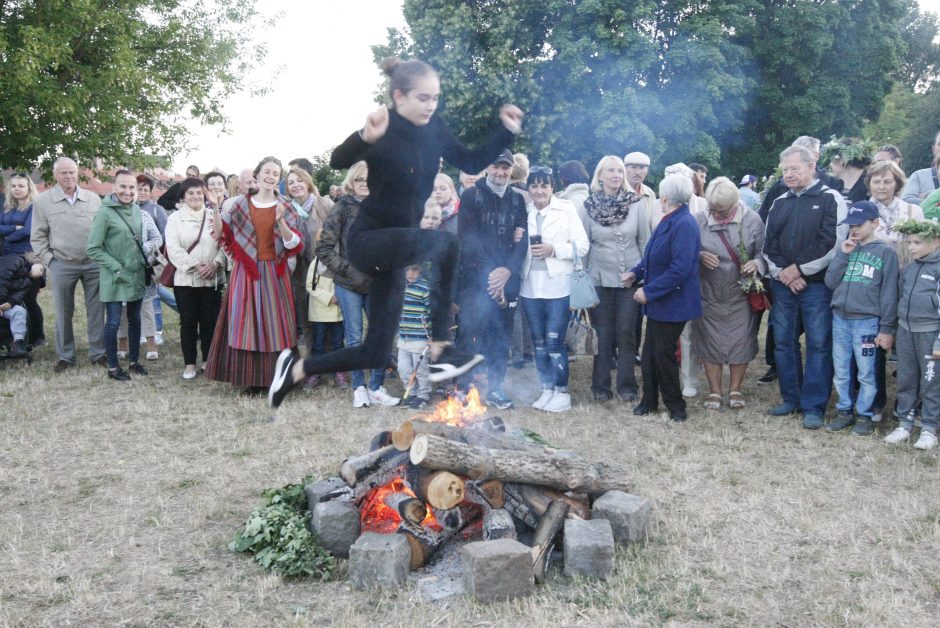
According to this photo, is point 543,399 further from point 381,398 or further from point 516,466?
point 516,466

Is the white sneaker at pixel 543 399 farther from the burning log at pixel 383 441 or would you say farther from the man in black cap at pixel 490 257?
the burning log at pixel 383 441

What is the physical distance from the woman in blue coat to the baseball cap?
123cm

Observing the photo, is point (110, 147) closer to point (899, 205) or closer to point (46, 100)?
point (46, 100)

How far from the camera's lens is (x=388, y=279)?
436 cm

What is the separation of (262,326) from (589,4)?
65.3 ft

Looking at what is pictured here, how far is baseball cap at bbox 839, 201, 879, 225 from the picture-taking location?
6219 mm

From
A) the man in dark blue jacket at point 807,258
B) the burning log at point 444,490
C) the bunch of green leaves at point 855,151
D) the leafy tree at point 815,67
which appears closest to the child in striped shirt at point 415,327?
the burning log at point 444,490

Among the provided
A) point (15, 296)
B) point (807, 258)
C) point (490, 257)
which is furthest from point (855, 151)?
point (15, 296)

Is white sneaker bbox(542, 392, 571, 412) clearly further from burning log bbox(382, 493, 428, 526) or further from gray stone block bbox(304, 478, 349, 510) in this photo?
burning log bbox(382, 493, 428, 526)

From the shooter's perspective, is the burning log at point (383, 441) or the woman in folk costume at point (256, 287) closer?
the burning log at point (383, 441)

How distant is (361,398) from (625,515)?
3.71 metres

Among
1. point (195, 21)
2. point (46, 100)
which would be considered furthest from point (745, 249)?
point (195, 21)

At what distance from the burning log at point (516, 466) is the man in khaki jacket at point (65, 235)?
20.8 ft

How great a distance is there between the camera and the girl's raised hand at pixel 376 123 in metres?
3.78
